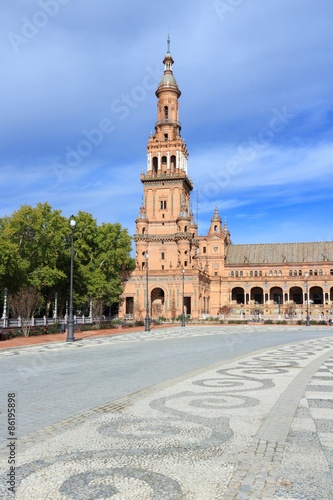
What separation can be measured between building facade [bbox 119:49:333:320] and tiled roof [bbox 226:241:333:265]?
23cm

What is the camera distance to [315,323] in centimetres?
6203

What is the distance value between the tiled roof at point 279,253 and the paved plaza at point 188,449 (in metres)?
96.0

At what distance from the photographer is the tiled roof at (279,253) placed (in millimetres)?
103500

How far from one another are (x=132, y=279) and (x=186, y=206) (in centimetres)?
1846

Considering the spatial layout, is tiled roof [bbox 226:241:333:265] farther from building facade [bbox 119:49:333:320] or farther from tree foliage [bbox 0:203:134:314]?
tree foliage [bbox 0:203:134:314]

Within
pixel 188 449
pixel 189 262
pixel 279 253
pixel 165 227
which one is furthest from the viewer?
pixel 279 253

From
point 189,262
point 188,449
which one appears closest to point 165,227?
point 189,262

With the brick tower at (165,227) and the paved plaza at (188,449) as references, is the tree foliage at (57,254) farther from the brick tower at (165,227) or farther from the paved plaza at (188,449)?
the paved plaza at (188,449)

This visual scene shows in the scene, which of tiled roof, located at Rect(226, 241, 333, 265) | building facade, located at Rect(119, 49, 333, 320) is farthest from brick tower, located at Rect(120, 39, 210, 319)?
tiled roof, located at Rect(226, 241, 333, 265)

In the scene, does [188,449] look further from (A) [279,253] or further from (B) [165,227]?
(A) [279,253]

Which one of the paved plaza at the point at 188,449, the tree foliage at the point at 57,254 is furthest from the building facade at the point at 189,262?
the paved plaza at the point at 188,449

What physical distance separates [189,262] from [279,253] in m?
32.9

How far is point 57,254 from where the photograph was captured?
154 feet

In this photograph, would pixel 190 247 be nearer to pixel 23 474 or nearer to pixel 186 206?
pixel 186 206
